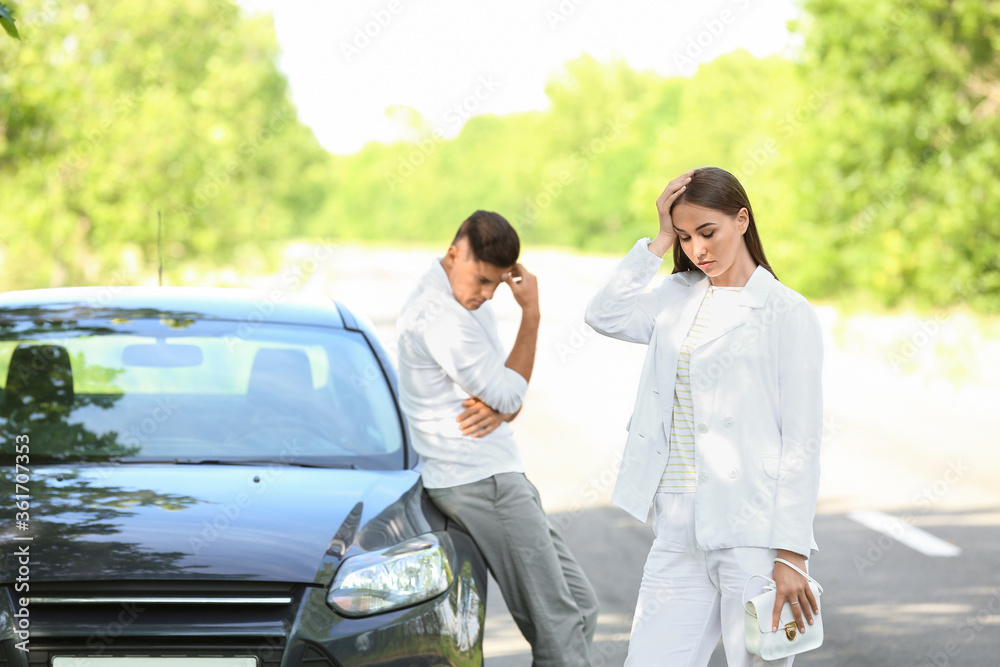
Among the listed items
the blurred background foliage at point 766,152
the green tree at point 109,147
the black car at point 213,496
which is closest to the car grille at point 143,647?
the black car at point 213,496

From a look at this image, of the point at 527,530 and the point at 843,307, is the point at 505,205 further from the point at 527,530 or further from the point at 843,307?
the point at 527,530

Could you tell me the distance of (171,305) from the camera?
4.75 metres

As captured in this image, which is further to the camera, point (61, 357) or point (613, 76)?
point (613, 76)

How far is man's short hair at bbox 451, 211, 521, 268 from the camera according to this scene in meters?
3.77

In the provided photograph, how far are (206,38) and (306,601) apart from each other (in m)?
29.1

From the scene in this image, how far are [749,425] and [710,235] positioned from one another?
18.9 inches

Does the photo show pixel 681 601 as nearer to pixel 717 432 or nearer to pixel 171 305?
pixel 717 432

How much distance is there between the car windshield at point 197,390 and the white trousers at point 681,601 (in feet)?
4.31

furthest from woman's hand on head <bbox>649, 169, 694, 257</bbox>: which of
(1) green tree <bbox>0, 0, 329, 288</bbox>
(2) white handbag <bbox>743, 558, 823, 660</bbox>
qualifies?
(1) green tree <bbox>0, 0, 329, 288</bbox>

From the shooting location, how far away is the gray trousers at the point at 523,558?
151 inches

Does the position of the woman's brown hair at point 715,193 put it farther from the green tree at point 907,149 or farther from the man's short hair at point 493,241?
the green tree at point 907,149

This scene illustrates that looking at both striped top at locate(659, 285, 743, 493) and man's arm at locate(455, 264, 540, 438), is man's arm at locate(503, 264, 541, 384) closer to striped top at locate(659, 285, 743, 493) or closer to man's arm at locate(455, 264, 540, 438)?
man's arm at locate(455, 264, 540, 438)

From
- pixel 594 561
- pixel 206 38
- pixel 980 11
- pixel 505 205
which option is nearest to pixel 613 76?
pixel 505 205

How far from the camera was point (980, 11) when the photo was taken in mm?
21328
